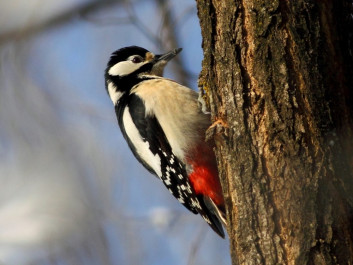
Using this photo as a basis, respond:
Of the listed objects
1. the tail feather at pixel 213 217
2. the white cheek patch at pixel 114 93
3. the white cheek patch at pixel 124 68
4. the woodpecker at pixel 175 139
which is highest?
the white cheek patch at pixel 124 68

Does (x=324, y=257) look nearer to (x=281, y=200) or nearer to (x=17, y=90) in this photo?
(x=281, y=200)

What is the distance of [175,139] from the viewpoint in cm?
389

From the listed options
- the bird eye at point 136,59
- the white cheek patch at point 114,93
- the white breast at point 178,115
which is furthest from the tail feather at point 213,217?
the bird eye at point 136,59

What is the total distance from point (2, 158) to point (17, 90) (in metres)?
0.74

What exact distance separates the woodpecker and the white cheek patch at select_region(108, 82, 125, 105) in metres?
0.11

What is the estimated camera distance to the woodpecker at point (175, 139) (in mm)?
3871

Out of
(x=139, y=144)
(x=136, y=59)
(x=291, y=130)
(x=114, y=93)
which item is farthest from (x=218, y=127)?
(x=136, y=59)

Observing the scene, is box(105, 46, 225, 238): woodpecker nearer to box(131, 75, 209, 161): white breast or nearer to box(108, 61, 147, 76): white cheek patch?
box(131, 75, 209, 161): white breast

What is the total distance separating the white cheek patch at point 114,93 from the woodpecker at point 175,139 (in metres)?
0.11

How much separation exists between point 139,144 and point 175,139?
1.15ft

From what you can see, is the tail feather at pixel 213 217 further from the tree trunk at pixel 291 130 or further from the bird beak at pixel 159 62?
the tree trunk at pixel 291 130

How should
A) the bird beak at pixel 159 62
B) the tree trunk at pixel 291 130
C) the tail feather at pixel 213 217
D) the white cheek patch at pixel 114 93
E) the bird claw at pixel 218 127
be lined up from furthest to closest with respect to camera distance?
the bird beak at pixel 159 62 < the white cheek patch at pixel 114 93 < the tail feather at pixel 213 217 < the bird claw at pixel 218 127 < the tree trunk at pixel 291 130

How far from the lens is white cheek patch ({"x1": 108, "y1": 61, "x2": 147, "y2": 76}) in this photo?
4.56 meters

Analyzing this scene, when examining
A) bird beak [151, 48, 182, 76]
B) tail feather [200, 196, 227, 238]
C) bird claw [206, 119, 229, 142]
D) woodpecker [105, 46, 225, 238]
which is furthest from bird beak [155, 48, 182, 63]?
bird claw [206, 119, 229, 142]
